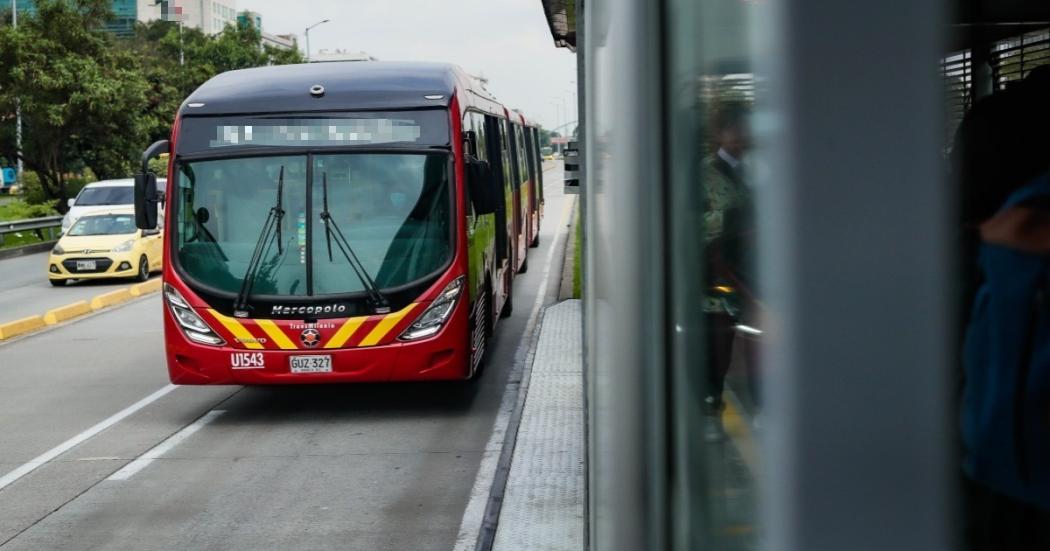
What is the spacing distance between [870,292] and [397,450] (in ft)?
27.8

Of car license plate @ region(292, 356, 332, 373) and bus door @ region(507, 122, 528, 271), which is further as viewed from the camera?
bus door @ region(507, 122, 528, 271)

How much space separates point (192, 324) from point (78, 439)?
1.30 metres

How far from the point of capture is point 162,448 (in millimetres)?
9648

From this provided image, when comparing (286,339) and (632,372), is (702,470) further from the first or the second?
(286,339)

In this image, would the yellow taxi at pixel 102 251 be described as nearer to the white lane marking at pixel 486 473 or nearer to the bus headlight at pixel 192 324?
the white lane marking at pixel 486 473

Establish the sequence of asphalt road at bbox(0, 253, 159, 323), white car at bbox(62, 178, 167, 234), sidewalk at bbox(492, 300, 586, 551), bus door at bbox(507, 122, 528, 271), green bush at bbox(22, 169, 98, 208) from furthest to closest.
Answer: green bush at bbox(22, 169, 98, 208), white car at bbox(62, 178, 167, 234), asphalt road at bbox(0, 253, 159, 323), bus door at bbox(507, 122, 528, 271), sidewalk at bbox(492, 300, 586, 551)

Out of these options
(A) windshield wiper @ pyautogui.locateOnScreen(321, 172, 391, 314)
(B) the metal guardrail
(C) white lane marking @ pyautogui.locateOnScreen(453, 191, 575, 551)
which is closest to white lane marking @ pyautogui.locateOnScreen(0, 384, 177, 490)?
(A) windshield wiper @ pyautogui.locateOnScreen(321, 172, 391, 314)

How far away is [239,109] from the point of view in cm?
1027

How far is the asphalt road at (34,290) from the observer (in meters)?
20.2

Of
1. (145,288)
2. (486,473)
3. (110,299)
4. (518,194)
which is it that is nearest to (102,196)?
(145,288)

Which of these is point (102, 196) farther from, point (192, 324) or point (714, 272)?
point (714, 272)

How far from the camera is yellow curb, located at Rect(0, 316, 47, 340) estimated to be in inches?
653

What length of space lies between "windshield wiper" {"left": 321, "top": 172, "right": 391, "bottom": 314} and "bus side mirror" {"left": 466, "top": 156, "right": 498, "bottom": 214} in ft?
3.79

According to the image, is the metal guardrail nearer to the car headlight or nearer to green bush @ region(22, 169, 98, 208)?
green bush @ region(22, 169, 98, 208)
